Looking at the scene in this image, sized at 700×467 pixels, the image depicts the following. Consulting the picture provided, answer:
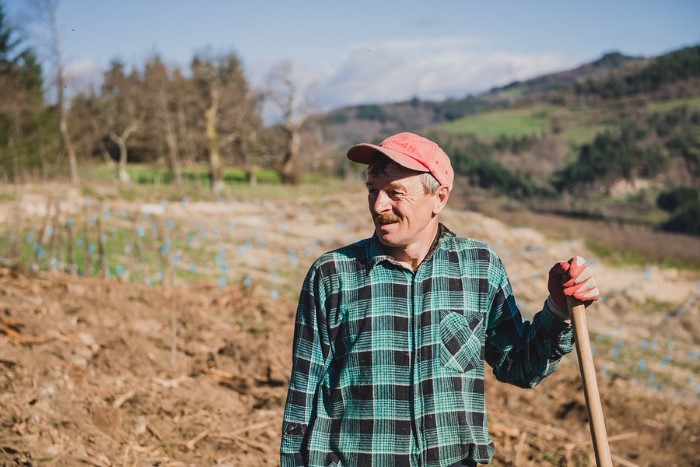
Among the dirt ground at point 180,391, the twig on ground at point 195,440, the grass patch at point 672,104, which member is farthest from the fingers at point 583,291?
the grass patch at point 672,104

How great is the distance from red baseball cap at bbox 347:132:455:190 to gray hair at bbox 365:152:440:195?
0.05 ft

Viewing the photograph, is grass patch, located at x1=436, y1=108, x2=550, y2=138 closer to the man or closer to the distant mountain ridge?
the distant mountain ridge

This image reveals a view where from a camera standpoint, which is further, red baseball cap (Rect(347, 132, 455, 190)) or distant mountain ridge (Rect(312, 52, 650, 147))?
distant mountain ridge (Rect(312, 52, 650, 147))

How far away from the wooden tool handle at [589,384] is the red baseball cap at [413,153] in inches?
23.1

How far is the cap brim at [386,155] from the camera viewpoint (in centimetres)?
198

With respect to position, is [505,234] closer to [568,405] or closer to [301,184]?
[301,184]

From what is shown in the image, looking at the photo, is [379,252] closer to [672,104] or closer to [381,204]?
[381,204]

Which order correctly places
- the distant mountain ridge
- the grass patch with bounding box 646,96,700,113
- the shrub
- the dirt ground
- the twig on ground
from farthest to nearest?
1. the distant mountain ridge
2. the grass patch with bounding box 646,96,700,113
3. the shrub
4. the twig on ground
5. the dirt ground

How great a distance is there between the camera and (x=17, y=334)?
16.4ft

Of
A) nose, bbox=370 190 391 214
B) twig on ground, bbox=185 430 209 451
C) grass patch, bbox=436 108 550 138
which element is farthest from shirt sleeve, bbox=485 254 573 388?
grass patch, bbox=436 108 550 138

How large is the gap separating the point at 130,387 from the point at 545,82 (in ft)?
350

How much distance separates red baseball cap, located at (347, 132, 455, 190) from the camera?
6.58ft

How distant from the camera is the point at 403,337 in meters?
2.04

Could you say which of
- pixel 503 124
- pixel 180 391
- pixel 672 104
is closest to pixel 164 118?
pixel 180 391
